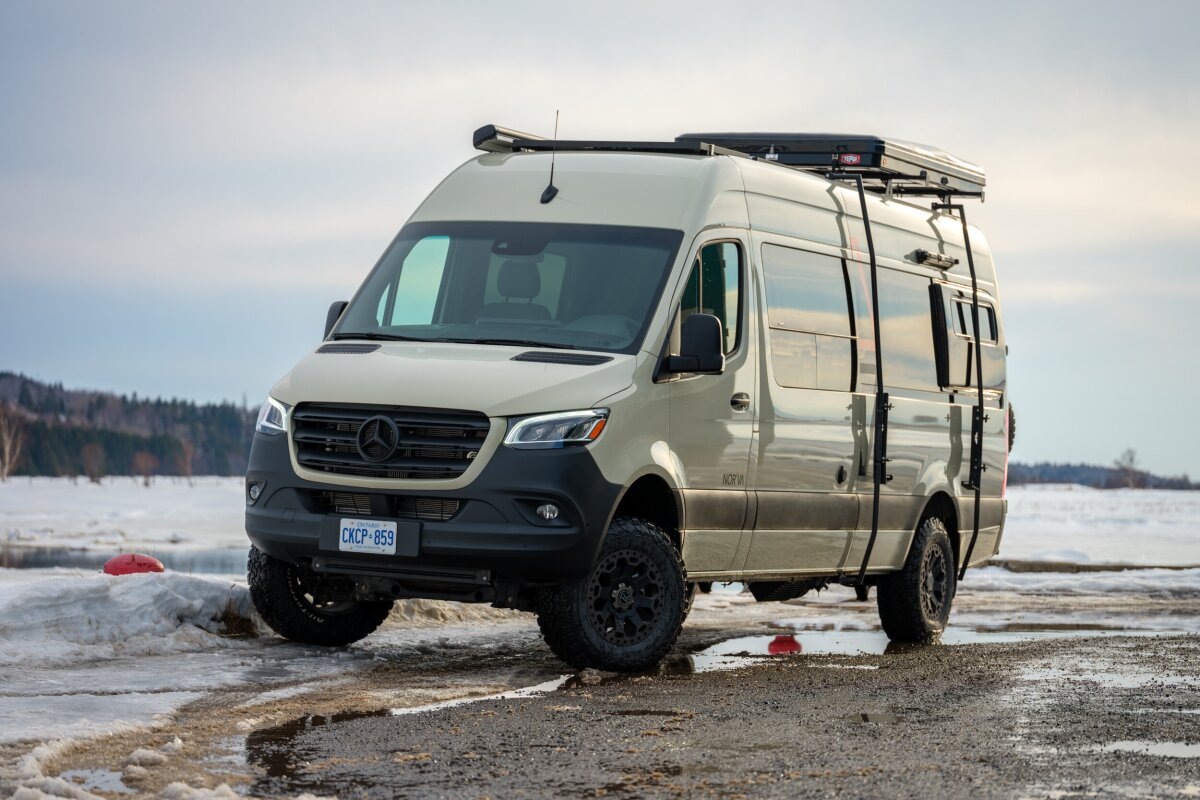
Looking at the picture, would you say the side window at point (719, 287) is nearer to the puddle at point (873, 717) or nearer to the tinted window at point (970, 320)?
the puddle at point (873, 717)

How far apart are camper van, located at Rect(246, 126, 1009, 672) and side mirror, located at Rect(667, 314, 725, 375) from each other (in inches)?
0.5

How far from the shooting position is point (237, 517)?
49.0 metres

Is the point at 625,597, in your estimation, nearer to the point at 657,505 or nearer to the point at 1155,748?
the point at 657,505

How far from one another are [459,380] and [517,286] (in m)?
1.26

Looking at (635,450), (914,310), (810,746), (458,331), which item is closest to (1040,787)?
(810,746)

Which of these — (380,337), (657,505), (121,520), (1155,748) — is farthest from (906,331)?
(121,520)

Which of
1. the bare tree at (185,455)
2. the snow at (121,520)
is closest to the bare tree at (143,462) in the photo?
the bare tree at (185,455)

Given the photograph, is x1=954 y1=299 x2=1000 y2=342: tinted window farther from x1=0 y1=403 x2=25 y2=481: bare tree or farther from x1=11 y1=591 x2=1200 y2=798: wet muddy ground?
x1=0 y1=403 x2=25 y2=481: bare tree

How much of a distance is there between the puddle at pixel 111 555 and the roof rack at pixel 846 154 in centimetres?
1082

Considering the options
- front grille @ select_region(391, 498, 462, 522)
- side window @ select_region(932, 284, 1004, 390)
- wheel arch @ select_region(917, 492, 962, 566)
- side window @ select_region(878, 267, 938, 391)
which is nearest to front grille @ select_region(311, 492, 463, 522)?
front grille @ select_region(391, 498, 462, 522)

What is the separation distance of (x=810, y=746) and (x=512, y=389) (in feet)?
8.97

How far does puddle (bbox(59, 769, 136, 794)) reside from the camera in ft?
18.4

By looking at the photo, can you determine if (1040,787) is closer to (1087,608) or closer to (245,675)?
(245,675)

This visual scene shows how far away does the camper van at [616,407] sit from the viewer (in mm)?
8547
